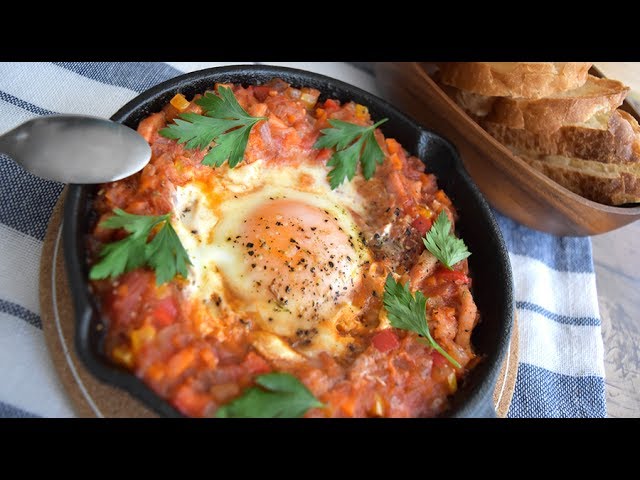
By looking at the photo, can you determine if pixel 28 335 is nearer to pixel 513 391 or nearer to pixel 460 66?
pixel 513 391

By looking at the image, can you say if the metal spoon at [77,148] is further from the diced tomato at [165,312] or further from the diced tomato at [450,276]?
the diced tomato at [450,276]

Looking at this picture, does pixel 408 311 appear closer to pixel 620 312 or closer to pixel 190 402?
pixel 190 402

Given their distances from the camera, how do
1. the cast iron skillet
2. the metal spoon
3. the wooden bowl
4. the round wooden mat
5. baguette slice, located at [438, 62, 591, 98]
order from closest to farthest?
1. the cast iron skillet
2. the round wooden mat
3. the metal spoon
4. baguette slice, located at [438, 62, 591, 98]
5. the wooden bowl

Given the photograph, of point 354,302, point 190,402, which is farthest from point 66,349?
point 354,302

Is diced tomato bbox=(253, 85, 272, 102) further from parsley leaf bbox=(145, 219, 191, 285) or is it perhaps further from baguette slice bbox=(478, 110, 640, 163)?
baguette slice bbox=(478, 110, 640, 163)

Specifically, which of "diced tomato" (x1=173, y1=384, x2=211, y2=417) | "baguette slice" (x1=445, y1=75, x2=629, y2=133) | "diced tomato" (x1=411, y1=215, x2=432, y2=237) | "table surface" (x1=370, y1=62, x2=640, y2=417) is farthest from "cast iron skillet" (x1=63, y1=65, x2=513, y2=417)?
"table surface" (x1=370, y1=62, x2=640, y2=417)

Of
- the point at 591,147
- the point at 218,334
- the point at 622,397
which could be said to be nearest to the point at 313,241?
the point at 218,334
